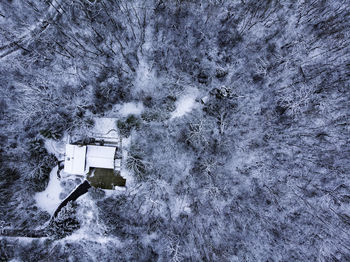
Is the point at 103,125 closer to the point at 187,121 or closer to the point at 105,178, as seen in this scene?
the point at 105,178

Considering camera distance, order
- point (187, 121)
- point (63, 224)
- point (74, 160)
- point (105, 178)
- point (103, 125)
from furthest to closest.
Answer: point (103, 125)
point (187, 121)
point (105, 178)
point (63, 224)
point (74, 160)

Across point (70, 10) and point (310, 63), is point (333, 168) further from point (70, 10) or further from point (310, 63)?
point (70, 10)

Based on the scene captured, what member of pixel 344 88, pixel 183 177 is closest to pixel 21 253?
pixel 183 177

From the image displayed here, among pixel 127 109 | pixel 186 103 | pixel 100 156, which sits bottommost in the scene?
pixel 100 156

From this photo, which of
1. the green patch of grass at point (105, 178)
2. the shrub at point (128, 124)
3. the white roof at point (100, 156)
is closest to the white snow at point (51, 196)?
the green patch of grass at point (105, 178)

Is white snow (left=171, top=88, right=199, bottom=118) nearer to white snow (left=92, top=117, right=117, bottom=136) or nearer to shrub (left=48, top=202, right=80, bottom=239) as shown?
white snow (left=92, top=117, right=117, bottom=136)

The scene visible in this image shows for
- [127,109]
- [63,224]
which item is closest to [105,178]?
[63,224]

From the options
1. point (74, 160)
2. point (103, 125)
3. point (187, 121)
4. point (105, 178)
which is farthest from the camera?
point (103, 125)
